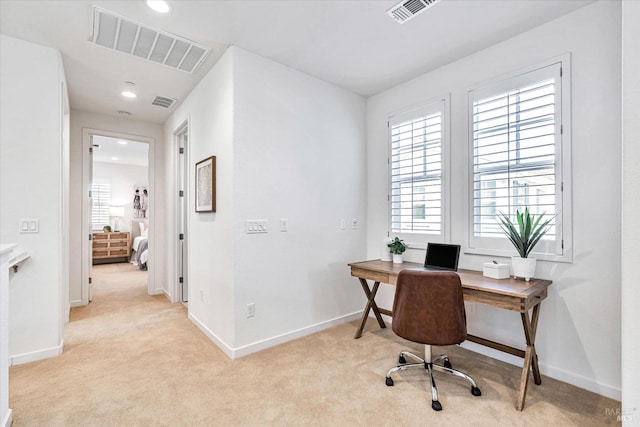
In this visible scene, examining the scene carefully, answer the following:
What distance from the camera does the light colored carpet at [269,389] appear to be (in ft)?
5.93

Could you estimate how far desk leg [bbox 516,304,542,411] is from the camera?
1.89 metres

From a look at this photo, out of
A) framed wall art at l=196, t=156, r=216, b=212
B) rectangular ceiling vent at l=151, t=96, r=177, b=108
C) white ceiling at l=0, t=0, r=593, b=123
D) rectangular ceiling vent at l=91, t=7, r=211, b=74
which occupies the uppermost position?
white ceiling at l=0, t=0, r=593, b=123

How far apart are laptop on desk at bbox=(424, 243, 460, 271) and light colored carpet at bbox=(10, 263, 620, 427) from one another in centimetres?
76

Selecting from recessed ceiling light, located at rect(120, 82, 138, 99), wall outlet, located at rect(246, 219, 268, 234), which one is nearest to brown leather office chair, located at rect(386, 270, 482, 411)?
wall outlet, located at rect(246, 219, 268, 234)

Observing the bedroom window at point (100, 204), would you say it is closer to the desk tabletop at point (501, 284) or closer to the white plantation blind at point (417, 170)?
the white plantation blind at point (417, 170)

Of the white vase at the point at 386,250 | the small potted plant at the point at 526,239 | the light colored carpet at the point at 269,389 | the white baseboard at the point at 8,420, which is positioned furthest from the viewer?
the white vase at the point at 386,250

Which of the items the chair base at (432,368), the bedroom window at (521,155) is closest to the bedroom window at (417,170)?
the bedroom window at (521,155)

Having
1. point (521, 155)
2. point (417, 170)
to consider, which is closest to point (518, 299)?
point (521, 155)

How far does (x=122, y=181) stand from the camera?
8305 mm

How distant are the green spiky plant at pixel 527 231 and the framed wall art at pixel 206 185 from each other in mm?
2516

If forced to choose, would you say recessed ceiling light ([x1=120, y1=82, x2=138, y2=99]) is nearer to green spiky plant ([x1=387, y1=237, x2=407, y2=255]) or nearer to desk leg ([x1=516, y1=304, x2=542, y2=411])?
green spiky plant ([x1=387, y1=237, x2=407, y2=255])

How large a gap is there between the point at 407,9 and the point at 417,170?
145 cm

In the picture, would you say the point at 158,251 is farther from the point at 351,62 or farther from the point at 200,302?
the point at 351,62

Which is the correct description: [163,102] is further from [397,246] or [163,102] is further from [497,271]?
[497,271]
